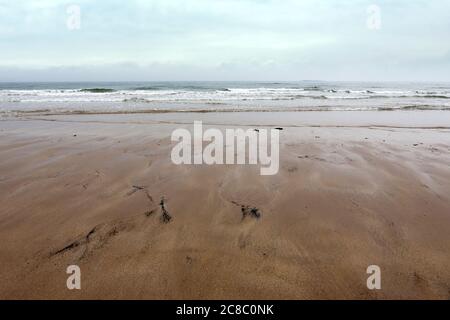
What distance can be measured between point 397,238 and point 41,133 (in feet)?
28.2

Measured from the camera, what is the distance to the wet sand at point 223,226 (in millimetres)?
2227

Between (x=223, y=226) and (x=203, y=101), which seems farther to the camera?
(x=203, y=101)

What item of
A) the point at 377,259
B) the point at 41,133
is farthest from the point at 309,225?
the point at 41,133

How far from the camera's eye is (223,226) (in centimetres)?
302

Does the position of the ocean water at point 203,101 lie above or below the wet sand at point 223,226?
above

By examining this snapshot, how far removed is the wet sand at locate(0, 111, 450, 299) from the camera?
7.30ft

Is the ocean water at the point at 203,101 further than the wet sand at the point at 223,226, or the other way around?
the ocean water at the point at 203,101

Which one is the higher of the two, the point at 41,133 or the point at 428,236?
the point at 41,133

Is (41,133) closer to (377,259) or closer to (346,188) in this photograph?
(346,188)

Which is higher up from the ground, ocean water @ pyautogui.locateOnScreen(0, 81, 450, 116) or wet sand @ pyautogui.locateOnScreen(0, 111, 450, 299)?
ocean water @ pyautogui.locateOnScreen(0, 81, 450, 116)

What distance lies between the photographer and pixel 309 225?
10.1 ft

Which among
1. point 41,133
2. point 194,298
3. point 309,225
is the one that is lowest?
point 194,298

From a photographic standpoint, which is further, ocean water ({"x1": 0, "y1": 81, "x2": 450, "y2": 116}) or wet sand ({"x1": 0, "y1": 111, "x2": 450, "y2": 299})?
ocean water ({"x1": 0, "y1": 81, "x2": 450, "y2": 116})

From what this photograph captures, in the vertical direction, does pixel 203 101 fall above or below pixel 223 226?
above
